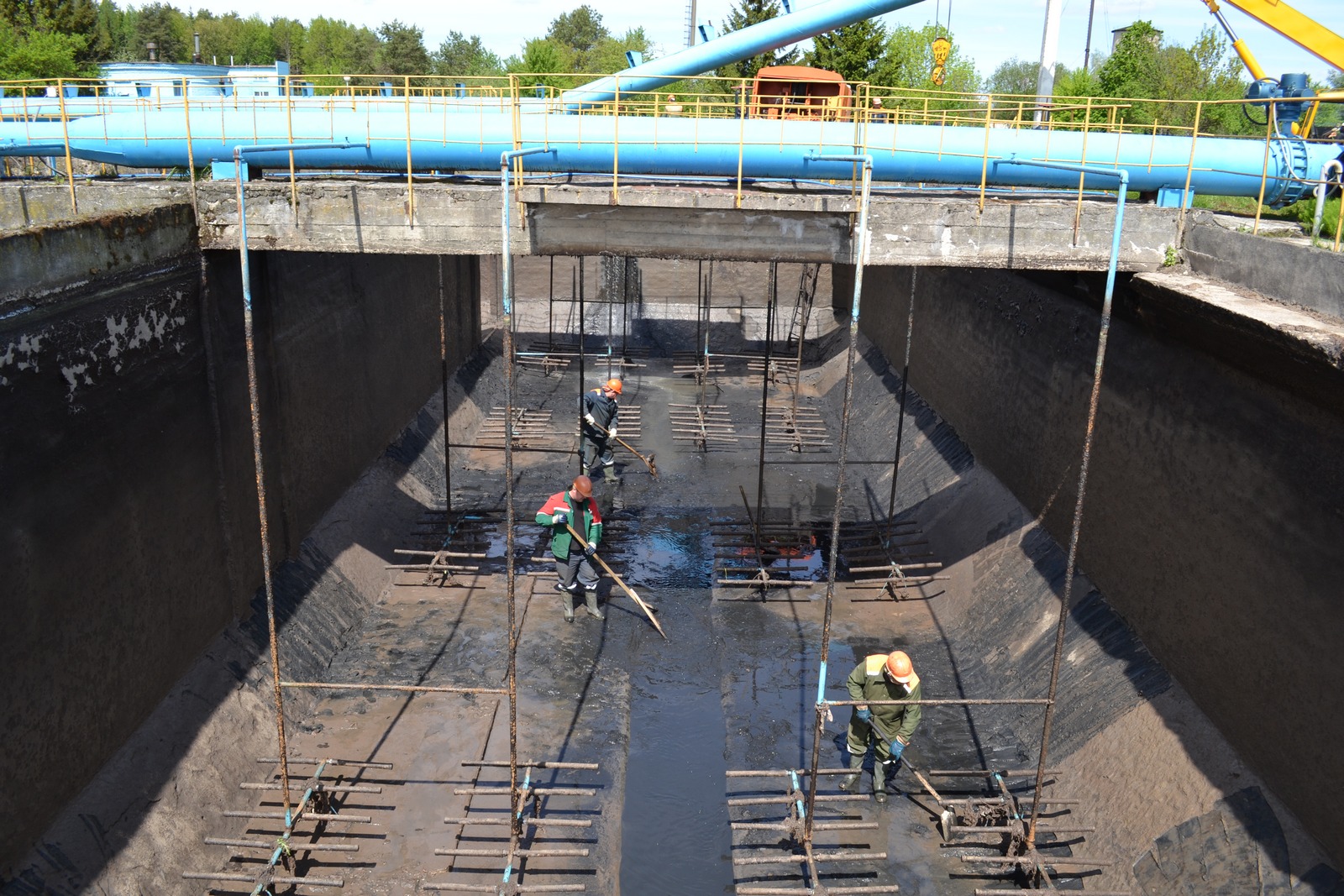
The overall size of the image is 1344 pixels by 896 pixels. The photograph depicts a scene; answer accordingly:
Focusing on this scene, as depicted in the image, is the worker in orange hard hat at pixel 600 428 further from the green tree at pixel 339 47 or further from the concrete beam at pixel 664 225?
the green tree at pixel 339 47

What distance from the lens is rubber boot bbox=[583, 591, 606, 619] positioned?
11.2 metres

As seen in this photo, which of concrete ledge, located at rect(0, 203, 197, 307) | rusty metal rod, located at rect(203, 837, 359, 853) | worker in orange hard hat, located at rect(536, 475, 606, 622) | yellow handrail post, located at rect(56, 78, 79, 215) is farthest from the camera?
worker in orange hard hat, located at rect(536, 475, 606, 622)

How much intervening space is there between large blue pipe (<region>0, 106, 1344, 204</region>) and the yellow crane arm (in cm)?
287

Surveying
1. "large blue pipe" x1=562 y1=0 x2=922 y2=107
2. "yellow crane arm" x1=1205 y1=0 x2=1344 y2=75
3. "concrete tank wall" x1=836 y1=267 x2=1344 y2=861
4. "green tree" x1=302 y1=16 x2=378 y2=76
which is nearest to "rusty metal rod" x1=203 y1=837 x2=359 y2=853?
"concrete tank wall" x1=836 y1=267 x2=1344 y2=861

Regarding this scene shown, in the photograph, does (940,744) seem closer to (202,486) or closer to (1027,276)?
(1027,276)

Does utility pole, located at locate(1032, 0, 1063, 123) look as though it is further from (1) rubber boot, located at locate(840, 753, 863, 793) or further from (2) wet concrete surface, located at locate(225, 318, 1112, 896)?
(1) rubber boot, located at locate(840, 753, 863, 793)

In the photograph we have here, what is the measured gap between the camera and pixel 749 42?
1728cm

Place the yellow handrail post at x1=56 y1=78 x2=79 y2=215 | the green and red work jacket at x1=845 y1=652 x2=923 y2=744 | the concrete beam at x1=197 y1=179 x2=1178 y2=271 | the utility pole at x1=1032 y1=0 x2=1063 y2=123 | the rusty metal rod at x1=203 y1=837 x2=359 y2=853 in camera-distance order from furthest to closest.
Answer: the utility pole at x1=1032 y1=0 x2=1063 y2=123 → the yellow handrail post at x1=56 y1=78 x2=79 y2=215 → the concrete beam at x1=197 y1=179 x2=1178 y2=271 → the green and red work jacket at x1=845 y1=652 x2=923 y2=744 → the rusty metal rod at x1=203 y1=837 x2=359 y2=853

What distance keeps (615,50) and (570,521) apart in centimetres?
8652

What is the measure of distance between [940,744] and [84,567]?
7.09 m

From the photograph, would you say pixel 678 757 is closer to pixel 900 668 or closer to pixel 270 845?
pixel 900 668

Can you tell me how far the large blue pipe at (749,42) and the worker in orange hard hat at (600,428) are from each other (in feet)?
15.9

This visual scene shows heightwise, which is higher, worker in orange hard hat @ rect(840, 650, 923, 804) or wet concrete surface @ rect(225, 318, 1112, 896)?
worker in orange hard hat @ rect(840, 650, 923, 804)

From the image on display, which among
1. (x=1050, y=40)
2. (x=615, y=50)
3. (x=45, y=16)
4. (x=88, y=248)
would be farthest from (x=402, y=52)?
(x=88, y=248)
